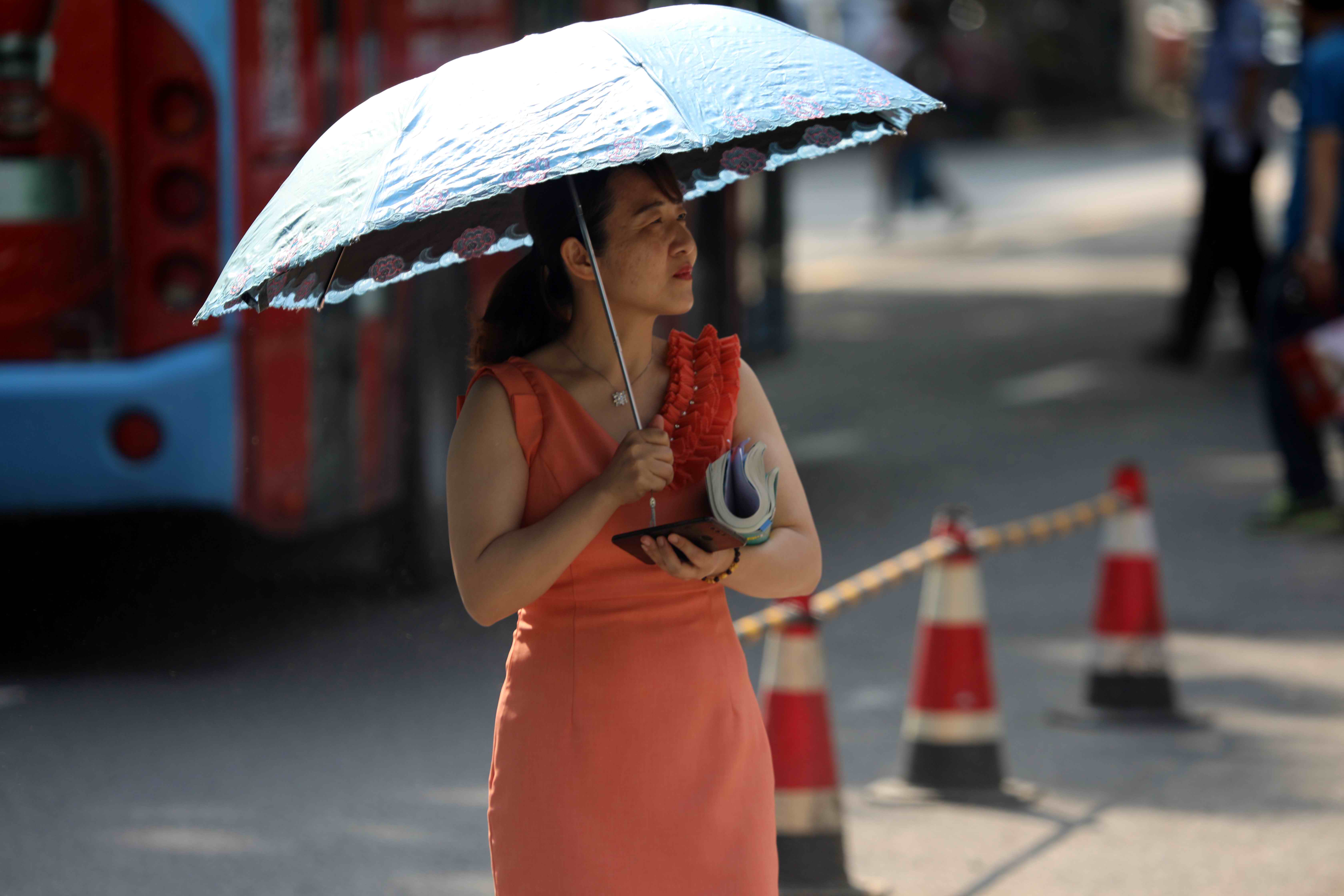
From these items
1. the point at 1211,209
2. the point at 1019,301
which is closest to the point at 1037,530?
the point at 1211,209

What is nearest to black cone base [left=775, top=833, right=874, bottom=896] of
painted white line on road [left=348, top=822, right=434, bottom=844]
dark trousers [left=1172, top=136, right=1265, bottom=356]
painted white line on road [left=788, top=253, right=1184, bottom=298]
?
painted white line on road [left=348, top=822, right=434, bottom=844]

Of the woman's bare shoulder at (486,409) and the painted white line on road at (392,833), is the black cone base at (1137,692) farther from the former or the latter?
the woman's bare shoulder at (486,409)

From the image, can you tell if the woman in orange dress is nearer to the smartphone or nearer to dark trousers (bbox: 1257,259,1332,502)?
the smartphone

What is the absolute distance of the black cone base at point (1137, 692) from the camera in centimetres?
552

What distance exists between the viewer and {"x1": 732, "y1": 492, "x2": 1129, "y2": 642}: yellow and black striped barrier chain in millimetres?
4109

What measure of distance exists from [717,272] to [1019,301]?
26.0 feet

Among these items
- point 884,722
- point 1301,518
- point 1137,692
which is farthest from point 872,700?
point 1301,518

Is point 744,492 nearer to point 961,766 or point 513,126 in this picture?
point 513,126

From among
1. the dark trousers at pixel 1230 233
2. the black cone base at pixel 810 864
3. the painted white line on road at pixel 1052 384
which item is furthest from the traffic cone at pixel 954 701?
the dark trousers at pixel 1230 233

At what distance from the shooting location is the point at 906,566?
4594mm

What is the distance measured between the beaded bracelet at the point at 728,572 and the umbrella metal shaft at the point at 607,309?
105 millimetres

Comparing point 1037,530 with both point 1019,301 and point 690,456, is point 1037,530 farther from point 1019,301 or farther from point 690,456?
point 1019,301

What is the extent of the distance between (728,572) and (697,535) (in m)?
0.14

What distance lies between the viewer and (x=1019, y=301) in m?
15.9
